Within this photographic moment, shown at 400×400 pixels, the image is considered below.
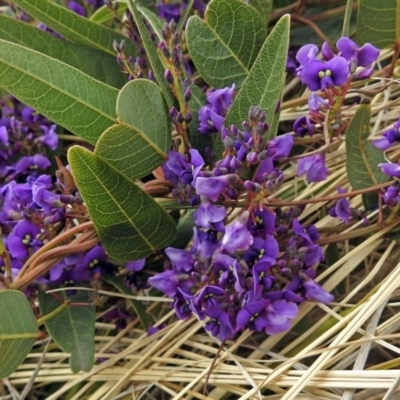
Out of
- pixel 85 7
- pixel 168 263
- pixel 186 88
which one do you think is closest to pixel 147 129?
pixel 186 88

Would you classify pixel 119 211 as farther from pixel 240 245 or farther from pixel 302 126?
pixel 302 126

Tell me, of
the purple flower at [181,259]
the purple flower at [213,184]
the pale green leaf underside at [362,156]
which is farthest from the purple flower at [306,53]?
the purple flower at [181,259]

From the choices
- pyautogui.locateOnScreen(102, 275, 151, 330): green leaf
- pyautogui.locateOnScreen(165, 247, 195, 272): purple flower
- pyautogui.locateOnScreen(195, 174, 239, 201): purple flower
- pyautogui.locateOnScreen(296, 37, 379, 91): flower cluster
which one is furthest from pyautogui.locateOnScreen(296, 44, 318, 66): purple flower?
pyautogui.locateOnScreen(102, 275, 151, 330): green leaf

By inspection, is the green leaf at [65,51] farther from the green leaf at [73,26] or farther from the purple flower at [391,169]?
the purple flower at [391,169]

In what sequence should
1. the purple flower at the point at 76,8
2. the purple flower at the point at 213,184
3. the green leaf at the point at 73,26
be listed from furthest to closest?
1. the purple flower at the point at 76,8
2. the green leaf at the point at 73,26
3. the purple flower at the point at 213,184

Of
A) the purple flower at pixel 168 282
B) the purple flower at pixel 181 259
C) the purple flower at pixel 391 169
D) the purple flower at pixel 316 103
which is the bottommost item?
the purple flower at pixel 168 282

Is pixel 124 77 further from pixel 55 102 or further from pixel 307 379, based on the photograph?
pixel 307 379
